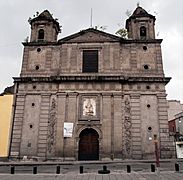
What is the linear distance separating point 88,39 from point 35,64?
6675mm

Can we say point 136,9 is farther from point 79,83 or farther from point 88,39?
point 79,83

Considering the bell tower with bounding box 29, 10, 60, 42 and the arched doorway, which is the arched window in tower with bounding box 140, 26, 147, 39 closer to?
the bell tower with bounding box 29, 10, 60, 42

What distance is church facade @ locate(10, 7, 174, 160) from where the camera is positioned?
23797 millimetres

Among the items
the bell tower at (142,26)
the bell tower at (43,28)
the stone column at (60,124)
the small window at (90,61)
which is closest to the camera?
the stone column at (60,124)

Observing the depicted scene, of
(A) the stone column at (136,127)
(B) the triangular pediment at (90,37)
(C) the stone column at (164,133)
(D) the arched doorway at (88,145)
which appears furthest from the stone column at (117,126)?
(B) the triangular pediment at (90,37)

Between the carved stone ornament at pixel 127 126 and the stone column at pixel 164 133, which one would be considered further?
the carved stone ornament at pixel 127 126

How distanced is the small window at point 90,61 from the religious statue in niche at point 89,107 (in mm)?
3488

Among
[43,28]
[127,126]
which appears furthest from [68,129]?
[43,28]

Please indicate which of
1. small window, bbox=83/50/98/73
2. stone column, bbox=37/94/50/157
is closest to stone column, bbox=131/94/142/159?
small window, bbox=83/50/98/73

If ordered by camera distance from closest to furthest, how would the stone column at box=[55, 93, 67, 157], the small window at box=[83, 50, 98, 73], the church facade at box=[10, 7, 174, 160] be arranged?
the stone column at box=[55, 93, 67, 157] < the church facade at box=[10, 7, 174, 160] < the small window at box=[83, 50, 98, 73]

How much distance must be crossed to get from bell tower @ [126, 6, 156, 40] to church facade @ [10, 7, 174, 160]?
1.32 ft

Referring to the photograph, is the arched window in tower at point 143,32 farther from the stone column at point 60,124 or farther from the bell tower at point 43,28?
the stone column at point 60,124

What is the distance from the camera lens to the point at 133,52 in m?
27.1

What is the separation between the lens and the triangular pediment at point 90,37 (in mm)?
27562
